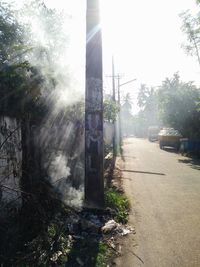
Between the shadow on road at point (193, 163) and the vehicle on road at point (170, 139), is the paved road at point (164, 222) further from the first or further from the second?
the vehicle on road at point (170, 139)

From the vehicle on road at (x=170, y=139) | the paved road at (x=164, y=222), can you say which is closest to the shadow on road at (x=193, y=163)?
the paved road at (x=164, y=222)

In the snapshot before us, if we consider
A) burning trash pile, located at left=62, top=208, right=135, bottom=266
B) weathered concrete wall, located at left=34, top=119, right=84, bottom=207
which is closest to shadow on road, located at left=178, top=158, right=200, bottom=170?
weathered concrete wall, located at left=34, top=119, right=84, bottom=207

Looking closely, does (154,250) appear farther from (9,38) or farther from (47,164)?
(9,38)

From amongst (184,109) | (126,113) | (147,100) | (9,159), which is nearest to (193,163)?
(184,109)

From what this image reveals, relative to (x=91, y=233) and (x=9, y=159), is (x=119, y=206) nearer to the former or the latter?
(x=91, y=233)

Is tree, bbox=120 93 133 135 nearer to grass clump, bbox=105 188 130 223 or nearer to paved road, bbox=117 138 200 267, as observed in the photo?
paved road, bbox=117 138 200 267

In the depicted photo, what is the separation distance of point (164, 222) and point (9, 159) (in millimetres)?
3358

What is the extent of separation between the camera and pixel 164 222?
572cm

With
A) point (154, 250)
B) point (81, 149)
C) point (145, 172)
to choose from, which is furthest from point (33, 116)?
point (145, 172)

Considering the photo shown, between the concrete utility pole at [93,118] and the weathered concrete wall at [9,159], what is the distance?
172cm

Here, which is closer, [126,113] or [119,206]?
[119,206]

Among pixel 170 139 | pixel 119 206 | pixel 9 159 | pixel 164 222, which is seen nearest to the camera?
pixel 9 159

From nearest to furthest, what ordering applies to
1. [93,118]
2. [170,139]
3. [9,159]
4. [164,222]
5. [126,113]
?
[9,159] → [164,222] → [93,118] → [170,139] → [126,113]

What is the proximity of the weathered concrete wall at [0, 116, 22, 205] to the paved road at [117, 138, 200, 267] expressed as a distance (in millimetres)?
2040
